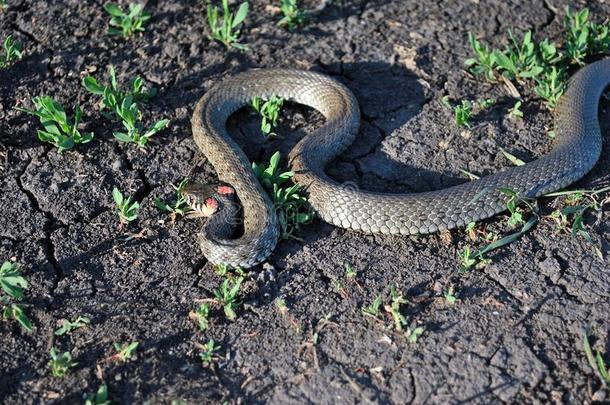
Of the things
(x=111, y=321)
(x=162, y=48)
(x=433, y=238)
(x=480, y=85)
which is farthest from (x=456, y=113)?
(x=111, y=321)

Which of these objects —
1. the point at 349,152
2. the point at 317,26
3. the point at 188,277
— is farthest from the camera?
the point at 317,26

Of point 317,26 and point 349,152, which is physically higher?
point 317,26

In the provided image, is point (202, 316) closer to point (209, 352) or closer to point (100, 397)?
point (209, 352)

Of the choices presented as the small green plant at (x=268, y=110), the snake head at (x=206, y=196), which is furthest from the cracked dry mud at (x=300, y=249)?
the snake head at (x=206, y=196)

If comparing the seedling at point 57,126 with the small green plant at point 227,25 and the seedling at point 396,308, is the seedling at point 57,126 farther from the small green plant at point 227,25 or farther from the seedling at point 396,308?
the seedling at point 396,308

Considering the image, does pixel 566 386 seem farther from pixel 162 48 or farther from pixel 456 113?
pixel 162 48

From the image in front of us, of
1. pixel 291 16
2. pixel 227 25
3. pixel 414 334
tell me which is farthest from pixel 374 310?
pixel 291 16

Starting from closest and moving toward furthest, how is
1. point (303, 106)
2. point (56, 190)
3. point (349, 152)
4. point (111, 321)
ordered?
point (111, 321)
point (56, 190)
point (349, 152)
point (303, 106)
